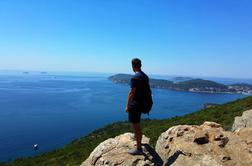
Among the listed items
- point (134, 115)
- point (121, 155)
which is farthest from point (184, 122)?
point (134, 115)

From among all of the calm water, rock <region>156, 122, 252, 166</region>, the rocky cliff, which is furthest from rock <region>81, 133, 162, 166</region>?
the calm water

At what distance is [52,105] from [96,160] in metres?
133

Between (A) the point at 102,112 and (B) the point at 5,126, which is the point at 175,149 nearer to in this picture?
(B) the point at 5,126

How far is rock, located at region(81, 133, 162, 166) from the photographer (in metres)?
8.18

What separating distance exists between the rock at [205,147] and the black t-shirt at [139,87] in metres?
1.94

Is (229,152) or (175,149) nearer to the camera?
(229,152)

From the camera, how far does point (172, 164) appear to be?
313 inches

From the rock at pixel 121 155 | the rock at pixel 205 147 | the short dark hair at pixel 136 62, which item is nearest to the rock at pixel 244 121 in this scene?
the rock at pixel 205 147

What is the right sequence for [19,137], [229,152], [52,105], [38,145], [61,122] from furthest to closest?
1. [52,105]
2. [61,122]
3. [19,137]
4. [38,145]
5. [229,152]

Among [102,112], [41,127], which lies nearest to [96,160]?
[41,127]

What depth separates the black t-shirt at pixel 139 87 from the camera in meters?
8.05

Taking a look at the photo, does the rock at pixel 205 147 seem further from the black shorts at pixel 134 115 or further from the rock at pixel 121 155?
the black shorts at pixel 134 115

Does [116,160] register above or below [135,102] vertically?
below

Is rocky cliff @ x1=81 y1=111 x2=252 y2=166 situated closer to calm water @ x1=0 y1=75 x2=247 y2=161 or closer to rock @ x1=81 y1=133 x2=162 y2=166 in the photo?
rock @ x1=81 y1=133 x2=162 y2=166
